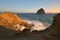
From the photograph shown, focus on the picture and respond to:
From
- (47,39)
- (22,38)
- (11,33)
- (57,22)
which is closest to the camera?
(47,39)

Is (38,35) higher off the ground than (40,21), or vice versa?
(38,35)

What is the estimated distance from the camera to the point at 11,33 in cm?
1122

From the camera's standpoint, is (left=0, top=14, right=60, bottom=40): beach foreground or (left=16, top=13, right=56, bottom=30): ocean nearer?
(left=0, top=14, right=60, bottom=40): beach foreground

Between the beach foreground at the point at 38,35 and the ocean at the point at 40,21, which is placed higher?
the beach foreground at the point at 38,35

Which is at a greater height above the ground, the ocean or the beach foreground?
the beach foreground

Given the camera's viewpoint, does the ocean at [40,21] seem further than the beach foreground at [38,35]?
Yes

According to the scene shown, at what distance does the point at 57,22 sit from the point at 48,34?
37.0 inches

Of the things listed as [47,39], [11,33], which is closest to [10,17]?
[11,33]

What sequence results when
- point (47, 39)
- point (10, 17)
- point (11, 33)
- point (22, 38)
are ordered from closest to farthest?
point (47, 39)
point (22, 38)
point (11, 33)
point (10, 17)

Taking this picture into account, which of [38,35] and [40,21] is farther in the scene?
[40,21]

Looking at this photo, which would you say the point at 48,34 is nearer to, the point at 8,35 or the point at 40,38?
the point at 40,38

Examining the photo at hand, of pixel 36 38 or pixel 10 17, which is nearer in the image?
pixel 36 38

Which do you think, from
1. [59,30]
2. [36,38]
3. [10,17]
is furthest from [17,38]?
[10,17]

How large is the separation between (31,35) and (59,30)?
4.42ft
